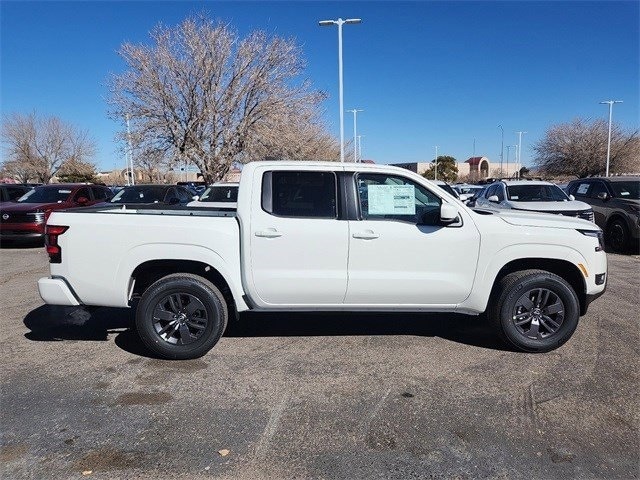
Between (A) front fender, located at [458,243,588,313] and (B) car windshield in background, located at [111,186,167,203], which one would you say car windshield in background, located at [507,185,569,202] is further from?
(B) car windshield in background, located at [111,186,167,203]

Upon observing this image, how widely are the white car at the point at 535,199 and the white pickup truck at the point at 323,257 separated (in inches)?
243

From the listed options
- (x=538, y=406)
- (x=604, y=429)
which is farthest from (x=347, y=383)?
(x=604, y=429)

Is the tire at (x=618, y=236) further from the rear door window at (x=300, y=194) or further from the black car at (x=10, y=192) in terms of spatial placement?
the black car at (x=10, y=192)

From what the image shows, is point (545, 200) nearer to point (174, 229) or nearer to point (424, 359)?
point (424, 359)

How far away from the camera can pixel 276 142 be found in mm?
23141

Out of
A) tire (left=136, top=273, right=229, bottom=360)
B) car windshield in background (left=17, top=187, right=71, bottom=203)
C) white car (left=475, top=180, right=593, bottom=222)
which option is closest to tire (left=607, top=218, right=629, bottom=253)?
white car (left=475, top=180, right=593, bottom=222)

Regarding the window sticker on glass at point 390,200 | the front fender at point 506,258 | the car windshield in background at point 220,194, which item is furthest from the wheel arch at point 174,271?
the car windshield in background at point 220,194

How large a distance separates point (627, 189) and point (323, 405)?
37.8 ft

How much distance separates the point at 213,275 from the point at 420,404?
7.62 feet

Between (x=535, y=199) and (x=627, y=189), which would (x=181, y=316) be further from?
(x=627, y=189)

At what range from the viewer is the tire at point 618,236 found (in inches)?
434

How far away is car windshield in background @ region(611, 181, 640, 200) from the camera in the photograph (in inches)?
447

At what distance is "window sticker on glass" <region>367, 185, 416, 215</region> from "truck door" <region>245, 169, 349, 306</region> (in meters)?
0.35

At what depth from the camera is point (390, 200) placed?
443 centimetres
